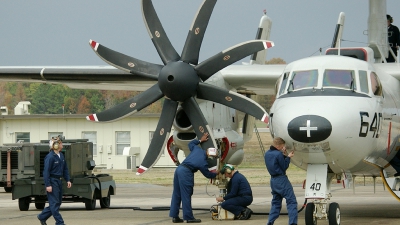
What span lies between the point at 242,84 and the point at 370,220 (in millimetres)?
4892

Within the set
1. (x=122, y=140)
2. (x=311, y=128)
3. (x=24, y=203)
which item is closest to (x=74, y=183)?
(x=24, y=203)

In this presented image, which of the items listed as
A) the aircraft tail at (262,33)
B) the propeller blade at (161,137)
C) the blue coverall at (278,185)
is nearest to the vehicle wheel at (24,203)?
the propeller blade at (161,137)

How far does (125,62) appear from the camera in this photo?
1695 cm

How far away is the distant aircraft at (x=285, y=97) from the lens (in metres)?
12.3

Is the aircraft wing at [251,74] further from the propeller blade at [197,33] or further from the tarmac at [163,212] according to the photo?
the tarmac at [163,212]

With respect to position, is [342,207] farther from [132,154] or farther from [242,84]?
[132,154]

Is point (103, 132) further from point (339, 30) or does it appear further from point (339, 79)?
point (339, 79)

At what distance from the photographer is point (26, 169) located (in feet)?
72.3

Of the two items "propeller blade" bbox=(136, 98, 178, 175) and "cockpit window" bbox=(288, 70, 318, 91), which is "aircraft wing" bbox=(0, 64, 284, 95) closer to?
"propeller blade" bbox=(136, 98, 178, 175)

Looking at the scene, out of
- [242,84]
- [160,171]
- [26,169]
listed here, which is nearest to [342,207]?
[242,84]

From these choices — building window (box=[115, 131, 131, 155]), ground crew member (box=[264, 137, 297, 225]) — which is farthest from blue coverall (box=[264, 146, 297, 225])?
building window (box=[115, 131, 131, 155])

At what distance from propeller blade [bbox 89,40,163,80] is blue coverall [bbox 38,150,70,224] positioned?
350 cm

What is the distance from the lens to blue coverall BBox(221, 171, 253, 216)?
15.3 metres

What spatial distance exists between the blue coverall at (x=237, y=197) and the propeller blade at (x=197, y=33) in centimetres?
286
